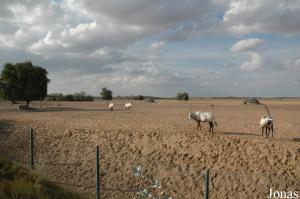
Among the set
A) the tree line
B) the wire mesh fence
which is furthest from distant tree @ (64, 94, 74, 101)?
the wire mesh fence

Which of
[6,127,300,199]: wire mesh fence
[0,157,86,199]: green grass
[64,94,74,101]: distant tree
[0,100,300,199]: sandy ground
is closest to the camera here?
[0,157,86,199]: green grass

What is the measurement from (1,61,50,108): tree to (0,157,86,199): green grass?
1812 inches

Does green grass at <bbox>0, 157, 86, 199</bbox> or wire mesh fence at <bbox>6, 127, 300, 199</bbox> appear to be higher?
green grass at <bbox>0, 157, 86, 199</bbox>

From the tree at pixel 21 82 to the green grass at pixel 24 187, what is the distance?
46.0 metres

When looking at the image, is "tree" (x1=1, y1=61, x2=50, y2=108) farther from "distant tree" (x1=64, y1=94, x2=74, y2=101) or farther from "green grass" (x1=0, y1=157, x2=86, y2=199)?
"distant tree" (x1=64, y1=94, x2=74, y2=101)

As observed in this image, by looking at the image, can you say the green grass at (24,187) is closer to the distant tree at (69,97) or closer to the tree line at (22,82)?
the tree line at (22,82)

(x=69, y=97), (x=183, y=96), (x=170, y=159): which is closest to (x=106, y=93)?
(x=69, y=97)

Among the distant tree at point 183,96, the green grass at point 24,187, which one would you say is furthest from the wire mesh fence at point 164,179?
the distant tree at point 183,96

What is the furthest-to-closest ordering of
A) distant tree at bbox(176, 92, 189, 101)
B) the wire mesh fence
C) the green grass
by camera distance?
distant tree at bbox(176, 92, 189, 101) → the wire mesh fence → the green grass

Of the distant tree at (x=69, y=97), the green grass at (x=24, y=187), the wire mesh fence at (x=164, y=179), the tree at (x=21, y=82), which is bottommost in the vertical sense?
the wire mesh fence at (x=164, y=179)

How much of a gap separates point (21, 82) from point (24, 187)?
49160 mm

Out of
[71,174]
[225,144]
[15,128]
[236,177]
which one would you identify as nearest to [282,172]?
[236,177]

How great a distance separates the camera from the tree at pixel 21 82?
57.3 m

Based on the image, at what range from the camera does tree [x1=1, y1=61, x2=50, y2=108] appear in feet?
188
